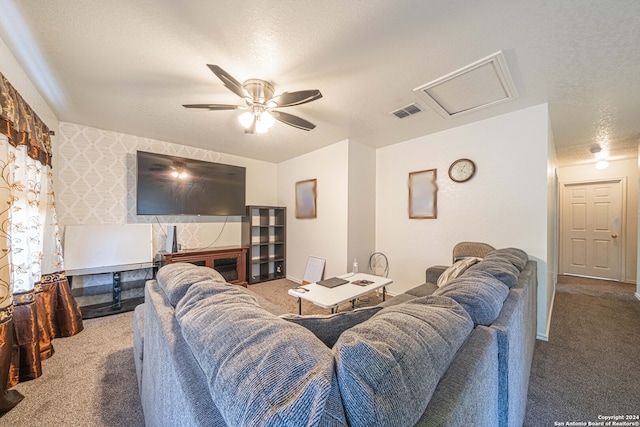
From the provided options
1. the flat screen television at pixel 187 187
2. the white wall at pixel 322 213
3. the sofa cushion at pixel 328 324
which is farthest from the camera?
the white wall at pixel 322 213

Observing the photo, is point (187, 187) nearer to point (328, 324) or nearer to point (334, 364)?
point (328, 324)

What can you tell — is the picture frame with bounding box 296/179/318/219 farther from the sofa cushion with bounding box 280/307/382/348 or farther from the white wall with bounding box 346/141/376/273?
the sofa cushion with bounding box 280/307/382/348

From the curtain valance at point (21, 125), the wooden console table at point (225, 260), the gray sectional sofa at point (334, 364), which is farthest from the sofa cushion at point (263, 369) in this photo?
the wooden console table at point (225, 260)

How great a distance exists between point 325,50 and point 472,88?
1412 millimetres

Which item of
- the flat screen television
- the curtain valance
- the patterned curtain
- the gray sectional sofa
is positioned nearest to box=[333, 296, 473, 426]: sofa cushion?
the gray sectional sofa

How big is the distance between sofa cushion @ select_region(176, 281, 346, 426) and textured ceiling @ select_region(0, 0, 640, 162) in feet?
5.36

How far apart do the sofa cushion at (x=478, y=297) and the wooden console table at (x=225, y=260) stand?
131 inches

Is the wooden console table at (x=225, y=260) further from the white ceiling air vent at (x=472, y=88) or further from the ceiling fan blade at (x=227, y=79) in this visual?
the white ceiling air vent at (x=472, y=88)

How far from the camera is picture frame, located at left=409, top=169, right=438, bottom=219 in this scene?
321 centimetres

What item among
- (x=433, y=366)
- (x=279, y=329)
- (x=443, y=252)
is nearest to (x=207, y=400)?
(x=279, y=329)

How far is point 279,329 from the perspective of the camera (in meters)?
0.62

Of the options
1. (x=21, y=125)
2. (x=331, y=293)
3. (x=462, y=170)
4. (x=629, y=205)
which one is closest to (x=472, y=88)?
(x=462, y=170)

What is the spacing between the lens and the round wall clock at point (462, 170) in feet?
9.37

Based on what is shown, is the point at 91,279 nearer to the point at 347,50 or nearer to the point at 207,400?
the point at 207,400
